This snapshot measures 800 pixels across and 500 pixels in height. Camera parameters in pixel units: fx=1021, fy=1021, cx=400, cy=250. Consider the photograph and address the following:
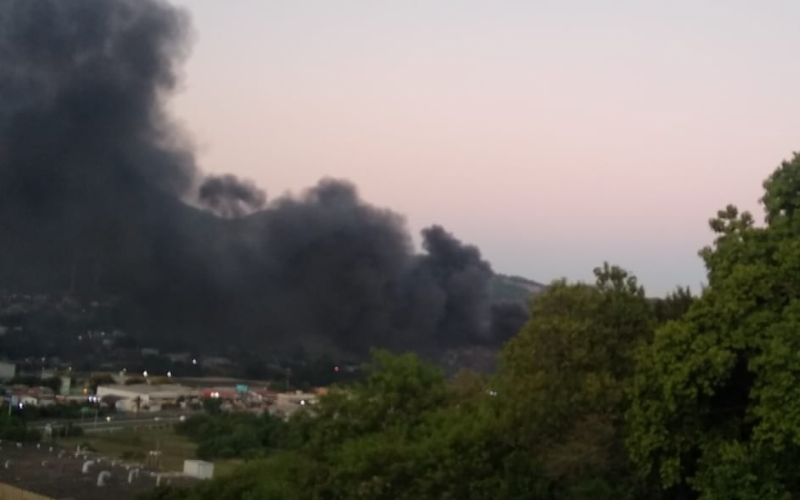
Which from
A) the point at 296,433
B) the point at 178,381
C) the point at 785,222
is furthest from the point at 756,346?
the point at 178,381

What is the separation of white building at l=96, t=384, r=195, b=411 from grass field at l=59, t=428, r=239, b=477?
5.51 metres

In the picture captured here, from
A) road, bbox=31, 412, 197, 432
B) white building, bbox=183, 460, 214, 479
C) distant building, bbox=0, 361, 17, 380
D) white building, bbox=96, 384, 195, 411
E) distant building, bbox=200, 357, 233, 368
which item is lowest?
white building, bbox=183, 460, 214, 479

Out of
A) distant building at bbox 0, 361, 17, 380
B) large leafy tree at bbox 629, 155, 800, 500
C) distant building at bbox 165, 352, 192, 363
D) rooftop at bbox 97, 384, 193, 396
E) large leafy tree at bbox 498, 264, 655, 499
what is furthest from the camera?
distant building at bbox 165, 352, 192, 363

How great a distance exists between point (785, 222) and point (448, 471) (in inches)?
210

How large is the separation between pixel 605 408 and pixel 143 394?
3467 centimetres

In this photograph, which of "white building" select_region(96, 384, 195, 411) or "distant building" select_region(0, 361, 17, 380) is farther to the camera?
→ "distant building" select_region(0, 361, 17, 380)

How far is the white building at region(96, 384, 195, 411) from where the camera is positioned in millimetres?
43375

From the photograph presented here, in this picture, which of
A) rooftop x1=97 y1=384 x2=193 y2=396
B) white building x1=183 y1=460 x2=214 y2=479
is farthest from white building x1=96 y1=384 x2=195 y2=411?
white building x1=183 y1=460 x2=214 y2=479

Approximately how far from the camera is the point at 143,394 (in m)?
44.7

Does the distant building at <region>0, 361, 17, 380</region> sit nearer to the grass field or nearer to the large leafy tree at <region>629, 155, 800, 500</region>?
the grass field

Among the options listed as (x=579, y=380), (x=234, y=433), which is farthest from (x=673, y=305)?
(x=234, y=433)

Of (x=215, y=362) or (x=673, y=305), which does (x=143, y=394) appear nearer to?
(x=215, y=362)

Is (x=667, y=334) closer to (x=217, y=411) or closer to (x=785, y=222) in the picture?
(x=785, y=222)

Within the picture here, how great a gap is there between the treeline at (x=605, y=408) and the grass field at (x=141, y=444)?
42.0 feet
